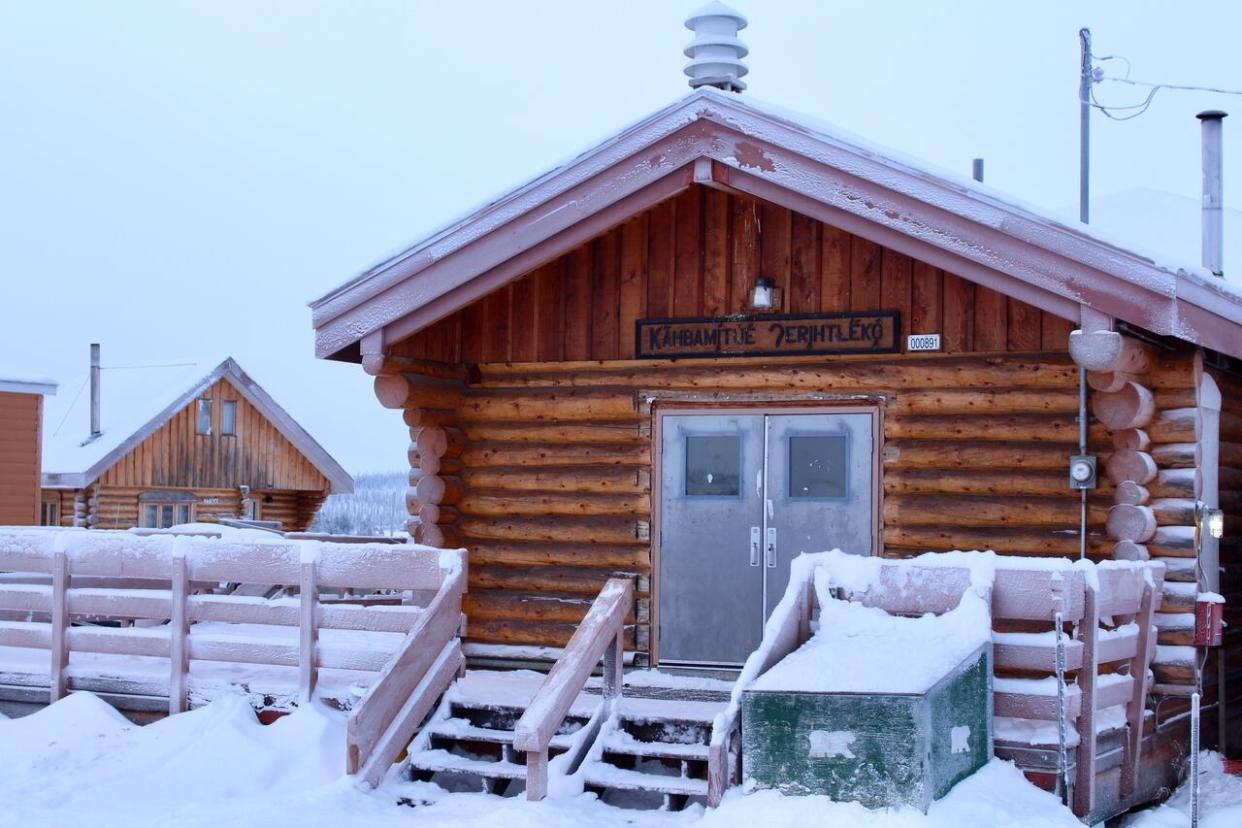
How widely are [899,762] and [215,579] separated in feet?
17.6

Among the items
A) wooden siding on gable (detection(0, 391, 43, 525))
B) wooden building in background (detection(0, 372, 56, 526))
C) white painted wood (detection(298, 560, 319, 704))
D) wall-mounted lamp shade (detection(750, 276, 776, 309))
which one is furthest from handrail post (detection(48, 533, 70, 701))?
wooden siding on gable (detection(0, 391, 43, 525))

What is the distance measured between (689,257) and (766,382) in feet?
3.86

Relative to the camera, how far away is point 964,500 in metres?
11.7

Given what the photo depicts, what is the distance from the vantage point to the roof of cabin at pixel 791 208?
33.8ft

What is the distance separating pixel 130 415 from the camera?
38125 mm

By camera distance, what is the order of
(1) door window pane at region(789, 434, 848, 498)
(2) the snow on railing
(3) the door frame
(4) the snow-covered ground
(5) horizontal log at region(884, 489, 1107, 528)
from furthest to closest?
(1) door window pane at region(789, 434, 848, 498) → (3) the door frame → (5) horizontal log at region(884, 489, 1107, 528) → (2) the snow on railing → (4) the snow-covered ground

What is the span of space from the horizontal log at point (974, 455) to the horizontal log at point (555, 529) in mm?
2158

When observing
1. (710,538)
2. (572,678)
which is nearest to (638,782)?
(572,678)

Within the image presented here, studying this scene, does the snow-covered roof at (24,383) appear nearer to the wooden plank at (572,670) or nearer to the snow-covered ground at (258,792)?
the snow-covered ground at (258,792)

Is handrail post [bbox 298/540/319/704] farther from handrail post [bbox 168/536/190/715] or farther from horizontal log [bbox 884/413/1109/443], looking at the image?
horizontal log [bbox 884/413/1109/443]

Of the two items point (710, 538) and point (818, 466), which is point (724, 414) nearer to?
point (818, 466)

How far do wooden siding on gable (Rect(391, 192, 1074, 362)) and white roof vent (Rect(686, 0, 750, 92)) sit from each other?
3.73 feet

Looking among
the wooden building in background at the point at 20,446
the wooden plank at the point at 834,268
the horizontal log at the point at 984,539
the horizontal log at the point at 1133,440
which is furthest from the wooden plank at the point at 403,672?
the wooden building in background at the point at 20,446

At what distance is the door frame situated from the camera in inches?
467
